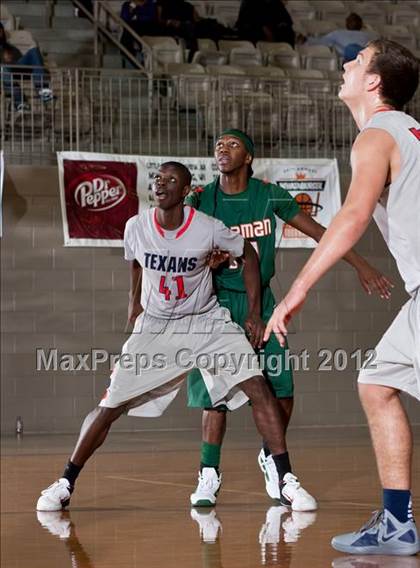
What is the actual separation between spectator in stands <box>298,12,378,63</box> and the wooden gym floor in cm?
658

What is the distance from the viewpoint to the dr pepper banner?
10.2 meters

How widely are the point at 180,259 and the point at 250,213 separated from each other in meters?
0.52

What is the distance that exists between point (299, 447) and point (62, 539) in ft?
13.8

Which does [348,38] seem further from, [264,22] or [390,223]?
[390,223]

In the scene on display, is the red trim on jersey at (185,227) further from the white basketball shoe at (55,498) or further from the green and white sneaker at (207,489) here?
the white basketball shoe at (55,498)

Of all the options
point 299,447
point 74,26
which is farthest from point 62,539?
point 74,26

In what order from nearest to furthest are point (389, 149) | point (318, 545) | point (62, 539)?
point (389, 149), point (318, 545), point (62, 539)

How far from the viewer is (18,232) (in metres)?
10.1

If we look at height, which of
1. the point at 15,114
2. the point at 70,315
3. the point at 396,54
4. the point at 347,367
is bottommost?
the point at 347,367

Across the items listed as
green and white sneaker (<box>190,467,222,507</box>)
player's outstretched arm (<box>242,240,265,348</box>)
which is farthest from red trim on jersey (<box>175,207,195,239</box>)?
green and white sneaker (<box>190,467,222,507</box>)

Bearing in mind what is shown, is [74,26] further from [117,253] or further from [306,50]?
[117,253]

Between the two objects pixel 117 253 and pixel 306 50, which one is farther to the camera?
pixel 306 50

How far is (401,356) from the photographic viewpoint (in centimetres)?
372

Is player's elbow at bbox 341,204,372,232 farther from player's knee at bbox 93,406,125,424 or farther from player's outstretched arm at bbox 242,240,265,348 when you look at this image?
player's knee at bbox 93,406,125,424
